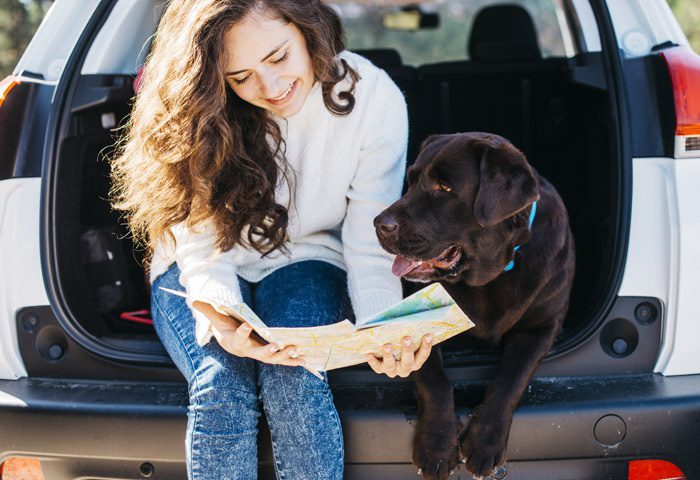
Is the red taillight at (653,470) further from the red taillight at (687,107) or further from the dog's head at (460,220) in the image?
the red taillight at (687,107)

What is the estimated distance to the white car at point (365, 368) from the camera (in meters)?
2.04

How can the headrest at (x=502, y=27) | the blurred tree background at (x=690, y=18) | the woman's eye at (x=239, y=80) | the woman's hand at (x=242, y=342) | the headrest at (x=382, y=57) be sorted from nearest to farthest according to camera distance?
the woman's hand at (x=242, y=342), the woman's eye at (x=239, y=80), the headrest at (x=382, y=57), the headrest at (x=502, y=27), the blurred tree background at (x=690, y=18)

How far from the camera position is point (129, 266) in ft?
9.55

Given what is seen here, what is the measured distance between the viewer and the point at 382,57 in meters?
3.50

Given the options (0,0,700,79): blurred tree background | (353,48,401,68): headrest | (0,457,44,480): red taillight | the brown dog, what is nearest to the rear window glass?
(353,48,401,68): headrest

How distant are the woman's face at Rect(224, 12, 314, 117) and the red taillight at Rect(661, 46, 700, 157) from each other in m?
0.99

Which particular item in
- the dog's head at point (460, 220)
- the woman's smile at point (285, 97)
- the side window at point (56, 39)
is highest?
the side window at point (56, 39)

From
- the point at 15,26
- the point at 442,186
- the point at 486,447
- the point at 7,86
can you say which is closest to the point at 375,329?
the point at 486,447

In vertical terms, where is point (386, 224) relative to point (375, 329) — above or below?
above

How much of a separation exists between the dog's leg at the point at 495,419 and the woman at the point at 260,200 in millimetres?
209

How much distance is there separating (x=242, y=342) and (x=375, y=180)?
0.63m

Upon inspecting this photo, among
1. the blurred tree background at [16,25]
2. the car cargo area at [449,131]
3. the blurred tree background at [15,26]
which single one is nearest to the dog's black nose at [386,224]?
the car cargo area at [449,131]

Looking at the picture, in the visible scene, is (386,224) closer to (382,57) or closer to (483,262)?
(483,262)

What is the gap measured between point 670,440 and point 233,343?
1.09 meters
